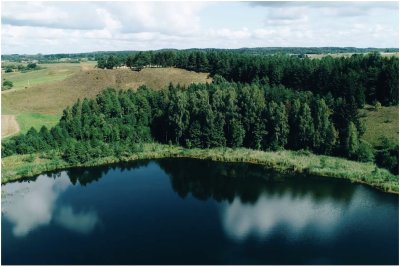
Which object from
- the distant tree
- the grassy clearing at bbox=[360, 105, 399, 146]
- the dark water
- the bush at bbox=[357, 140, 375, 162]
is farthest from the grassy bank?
the grassy clearing at bbox=[360, 105, 399, 146]

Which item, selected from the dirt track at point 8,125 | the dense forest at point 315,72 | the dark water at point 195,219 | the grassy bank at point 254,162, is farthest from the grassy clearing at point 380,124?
the dirt track at point 8,125

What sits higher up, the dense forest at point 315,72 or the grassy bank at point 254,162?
the dense forest at point 315,72

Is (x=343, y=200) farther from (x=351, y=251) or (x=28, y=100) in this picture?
(x=28, y=100)

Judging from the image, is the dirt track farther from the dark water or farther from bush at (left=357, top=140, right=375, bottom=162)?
bush at (left=357, top=140, right=375, bottom=162)

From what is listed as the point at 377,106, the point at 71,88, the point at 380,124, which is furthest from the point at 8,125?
the point at 377,106

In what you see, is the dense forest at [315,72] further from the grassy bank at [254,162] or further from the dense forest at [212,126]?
the grassy bank at [254,162]

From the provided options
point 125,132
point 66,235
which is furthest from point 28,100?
point 66,235

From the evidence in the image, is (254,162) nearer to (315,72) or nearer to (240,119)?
(240,119)
